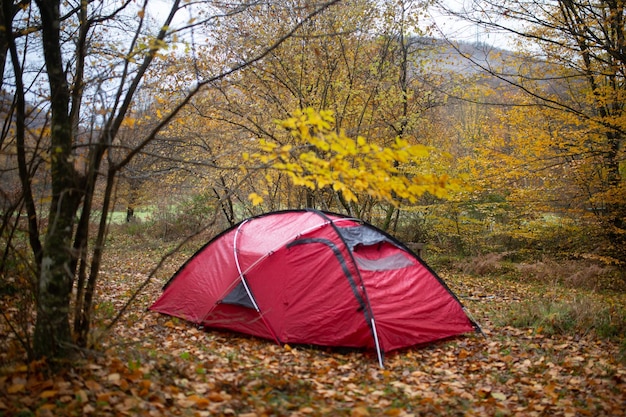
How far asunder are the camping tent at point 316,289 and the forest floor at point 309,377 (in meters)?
0.22

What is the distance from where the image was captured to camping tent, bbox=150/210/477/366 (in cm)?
570

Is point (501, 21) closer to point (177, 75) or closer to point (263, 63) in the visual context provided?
point (263, 63)

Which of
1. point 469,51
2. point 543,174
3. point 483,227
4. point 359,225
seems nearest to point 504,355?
point 359,225

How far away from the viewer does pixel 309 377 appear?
468cm

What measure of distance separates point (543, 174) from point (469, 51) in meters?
4.74

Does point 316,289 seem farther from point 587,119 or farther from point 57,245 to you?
point 587,119

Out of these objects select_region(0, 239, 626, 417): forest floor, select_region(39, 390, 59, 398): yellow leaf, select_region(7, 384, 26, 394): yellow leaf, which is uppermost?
select_region(7, 384, 26, 394): yellow leaf

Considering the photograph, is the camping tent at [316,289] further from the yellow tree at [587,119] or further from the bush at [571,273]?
the bush at [571,273]

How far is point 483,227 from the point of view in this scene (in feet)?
44.8

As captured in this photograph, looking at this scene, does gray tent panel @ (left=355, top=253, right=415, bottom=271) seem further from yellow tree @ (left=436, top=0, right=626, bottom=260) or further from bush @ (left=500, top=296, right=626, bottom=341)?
yellow tree @ (left=436, top=0, right=626, bottom=260)

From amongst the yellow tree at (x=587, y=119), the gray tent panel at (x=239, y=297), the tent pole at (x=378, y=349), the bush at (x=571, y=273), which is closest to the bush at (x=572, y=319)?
the tent pole at (x=378, y=349)

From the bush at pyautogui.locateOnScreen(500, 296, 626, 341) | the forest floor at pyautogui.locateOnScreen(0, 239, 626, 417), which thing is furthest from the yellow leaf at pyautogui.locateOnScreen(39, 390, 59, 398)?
the bush at pyautogui.locateOnScreen(500, 296, 626, 341)

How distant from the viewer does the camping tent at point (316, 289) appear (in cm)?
570

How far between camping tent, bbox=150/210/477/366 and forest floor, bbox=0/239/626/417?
8.6 inches
